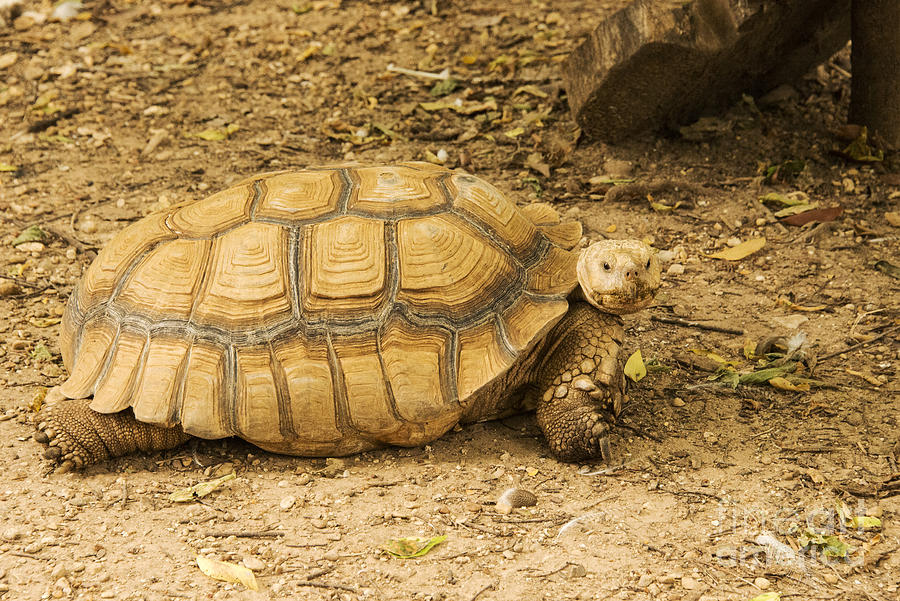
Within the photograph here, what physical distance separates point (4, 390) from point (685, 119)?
4.48 metres

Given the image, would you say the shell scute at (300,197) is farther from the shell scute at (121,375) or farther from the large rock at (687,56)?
the large rock at (687,56)

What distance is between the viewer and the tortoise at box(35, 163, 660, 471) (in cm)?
337

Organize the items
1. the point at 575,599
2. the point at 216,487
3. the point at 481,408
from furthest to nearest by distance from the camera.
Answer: the point at 481,408
the point at 216,487
the point at 575,599

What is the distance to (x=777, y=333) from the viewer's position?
425cm

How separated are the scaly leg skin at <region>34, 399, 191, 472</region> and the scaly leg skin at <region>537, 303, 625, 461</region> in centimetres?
156

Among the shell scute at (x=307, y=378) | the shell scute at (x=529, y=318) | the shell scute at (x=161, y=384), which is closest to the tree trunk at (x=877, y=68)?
the shell scute at (x=529, y=318)

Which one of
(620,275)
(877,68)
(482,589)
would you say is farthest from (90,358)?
(877,68)

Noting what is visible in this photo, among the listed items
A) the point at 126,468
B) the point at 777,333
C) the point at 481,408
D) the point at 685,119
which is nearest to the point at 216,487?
the point at 126,468

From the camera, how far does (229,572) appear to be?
283 centimetres

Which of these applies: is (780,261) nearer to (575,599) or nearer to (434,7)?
(575,599)

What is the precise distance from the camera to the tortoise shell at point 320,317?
3367mm

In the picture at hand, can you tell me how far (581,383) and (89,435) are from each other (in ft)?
6.56

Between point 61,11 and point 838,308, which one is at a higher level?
point 61,11

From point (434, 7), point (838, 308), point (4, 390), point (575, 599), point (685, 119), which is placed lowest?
point (575, 599)
